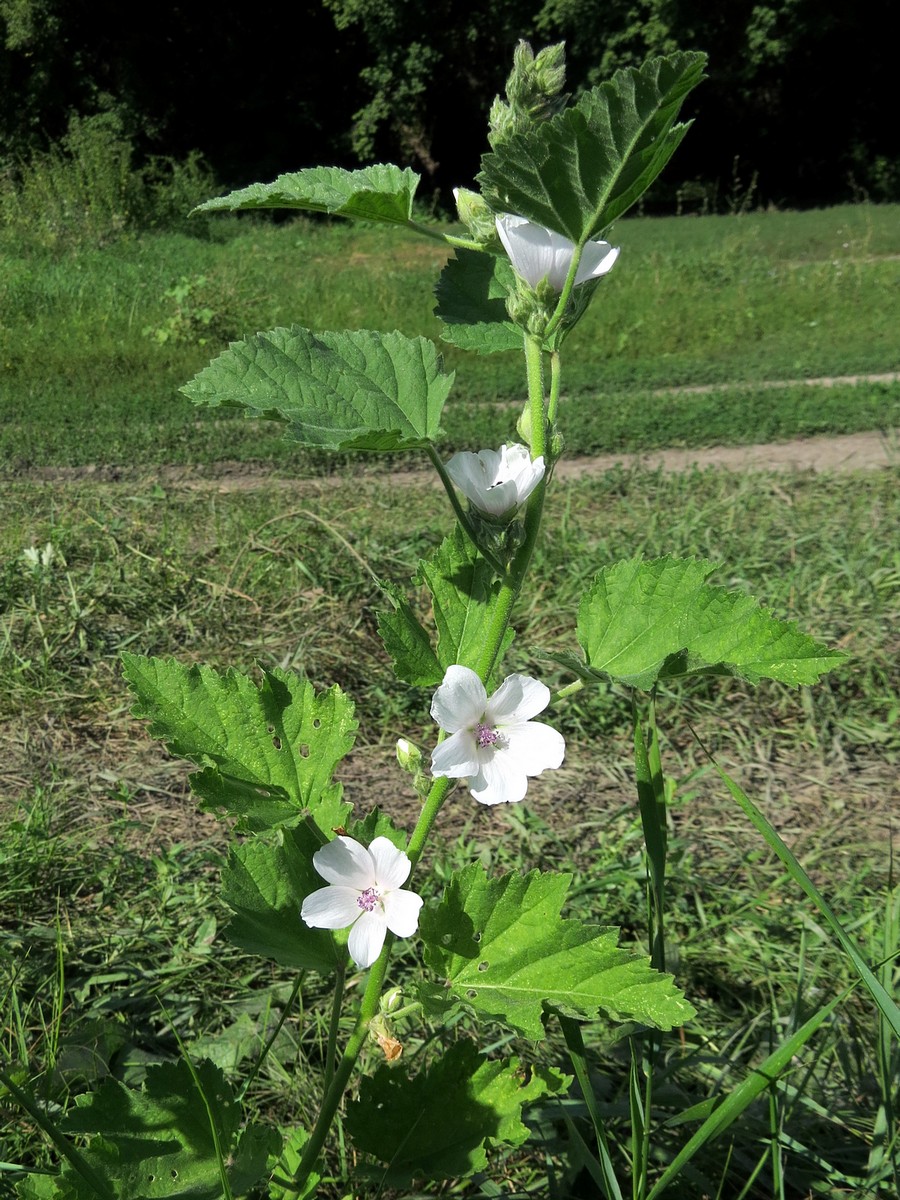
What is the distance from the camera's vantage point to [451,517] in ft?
13.3

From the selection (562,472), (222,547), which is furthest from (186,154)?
(222,547)

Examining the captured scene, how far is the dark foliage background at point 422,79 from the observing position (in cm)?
1928

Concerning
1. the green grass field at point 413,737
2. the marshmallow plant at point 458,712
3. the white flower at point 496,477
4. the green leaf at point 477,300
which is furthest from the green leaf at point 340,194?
the green grass field at point 413,737

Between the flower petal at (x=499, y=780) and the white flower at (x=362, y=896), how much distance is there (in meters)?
0.12

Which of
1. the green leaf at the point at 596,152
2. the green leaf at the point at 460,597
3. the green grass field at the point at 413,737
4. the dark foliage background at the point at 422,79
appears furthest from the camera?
the dark foliage background at the point at 422,79

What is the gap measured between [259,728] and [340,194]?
63 centimetres

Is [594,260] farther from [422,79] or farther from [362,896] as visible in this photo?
[422,79]

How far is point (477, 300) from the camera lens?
3.69 ft

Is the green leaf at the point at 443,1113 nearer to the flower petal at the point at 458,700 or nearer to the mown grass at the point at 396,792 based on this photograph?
the mown grass at the point at 396,792

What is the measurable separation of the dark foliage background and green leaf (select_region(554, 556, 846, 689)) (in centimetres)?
1939

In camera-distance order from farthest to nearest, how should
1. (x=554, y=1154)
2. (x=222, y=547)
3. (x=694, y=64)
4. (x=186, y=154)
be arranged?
(x=186, y=154) < (x=222, y=547) < (x=554, y=1154) < (x=694, y=64)

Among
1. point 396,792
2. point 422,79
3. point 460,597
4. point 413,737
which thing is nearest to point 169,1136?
point 460,597

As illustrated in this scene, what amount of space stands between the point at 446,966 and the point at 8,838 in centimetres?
145

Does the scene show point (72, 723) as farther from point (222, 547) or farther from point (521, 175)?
point (521, 175)
